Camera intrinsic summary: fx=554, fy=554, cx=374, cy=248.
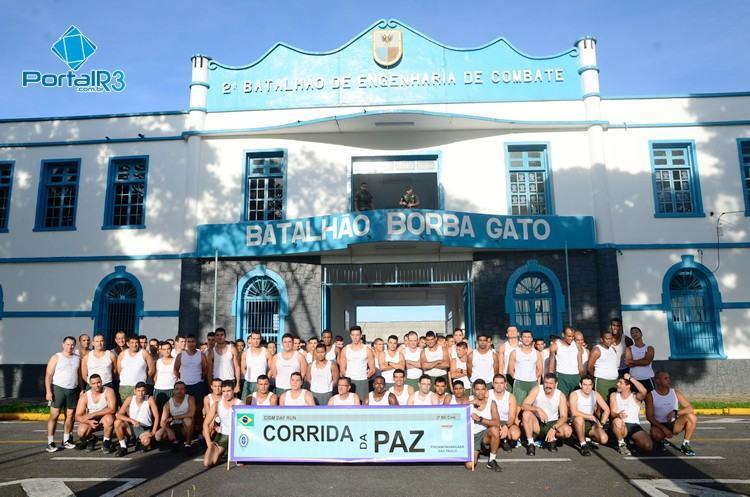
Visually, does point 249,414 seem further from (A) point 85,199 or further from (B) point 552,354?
(A) point 85,199

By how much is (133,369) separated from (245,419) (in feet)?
10.7

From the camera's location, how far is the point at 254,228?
14.7 meters

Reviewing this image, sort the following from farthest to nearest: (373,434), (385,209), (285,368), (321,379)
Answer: (385,209), (285,368), (321,379), (373,434)

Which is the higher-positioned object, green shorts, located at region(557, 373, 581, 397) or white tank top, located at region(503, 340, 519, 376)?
white tank top, located at region(503, 340, 519, 376)

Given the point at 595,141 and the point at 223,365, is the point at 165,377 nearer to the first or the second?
the point at 223,365

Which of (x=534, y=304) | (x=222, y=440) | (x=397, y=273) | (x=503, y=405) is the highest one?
(x=397, y=273)

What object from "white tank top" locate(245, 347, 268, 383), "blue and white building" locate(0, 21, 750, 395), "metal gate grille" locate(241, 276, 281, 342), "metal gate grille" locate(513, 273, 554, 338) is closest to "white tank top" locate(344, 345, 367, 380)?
"white tank top" locate(245, 347, 268, 383)

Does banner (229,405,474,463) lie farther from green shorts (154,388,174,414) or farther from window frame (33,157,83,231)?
window frame (33,157,83,231)

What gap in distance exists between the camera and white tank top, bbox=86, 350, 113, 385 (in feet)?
31.8

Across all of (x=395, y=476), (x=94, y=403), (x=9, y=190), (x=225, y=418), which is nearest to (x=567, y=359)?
(x=395, y=476)

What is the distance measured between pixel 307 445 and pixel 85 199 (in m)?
12.1

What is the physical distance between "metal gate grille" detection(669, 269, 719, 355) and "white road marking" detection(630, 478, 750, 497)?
338 inches

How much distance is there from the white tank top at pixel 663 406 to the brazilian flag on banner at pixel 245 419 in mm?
6130

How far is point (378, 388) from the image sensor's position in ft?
26.3
